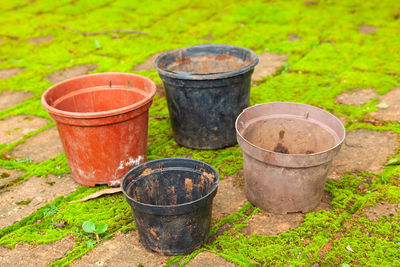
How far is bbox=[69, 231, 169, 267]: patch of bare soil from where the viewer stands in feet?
8.27

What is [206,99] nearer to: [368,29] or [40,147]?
[40,147]

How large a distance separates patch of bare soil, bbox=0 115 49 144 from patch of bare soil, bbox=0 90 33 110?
0.36 m

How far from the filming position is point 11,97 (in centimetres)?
488

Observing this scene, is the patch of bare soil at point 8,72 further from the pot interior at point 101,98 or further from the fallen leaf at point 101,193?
the fallen leaf at point 101,193

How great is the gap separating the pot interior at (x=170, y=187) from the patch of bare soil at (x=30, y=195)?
0.82m

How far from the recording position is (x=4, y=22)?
24.3 feet

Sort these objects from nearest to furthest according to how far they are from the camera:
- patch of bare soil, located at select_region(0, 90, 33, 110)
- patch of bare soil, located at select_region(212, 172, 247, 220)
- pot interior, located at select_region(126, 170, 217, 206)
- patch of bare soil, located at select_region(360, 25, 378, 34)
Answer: pot interior, located at select_region(126, 170, 217, 206)
patch of bare soil, located at select_region(212, 172, 247, 220)
patch of bare soil, located at select_region(0, 90, 33, 110)
patch of bare soil, located at select_region(360, 25, 378, 34)

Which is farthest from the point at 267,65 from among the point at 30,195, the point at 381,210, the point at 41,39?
the point at 41,39

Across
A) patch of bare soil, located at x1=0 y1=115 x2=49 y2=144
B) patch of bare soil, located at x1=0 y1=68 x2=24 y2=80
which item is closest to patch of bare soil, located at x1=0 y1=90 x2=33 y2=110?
patch of bare soil, located at x1=0 y1=115 x2=49 y2=144

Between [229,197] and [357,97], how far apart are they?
2.36m

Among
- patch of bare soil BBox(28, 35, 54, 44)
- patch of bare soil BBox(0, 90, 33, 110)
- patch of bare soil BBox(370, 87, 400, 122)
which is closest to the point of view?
patch of bare soil BBox(370, 87, 400, 122)

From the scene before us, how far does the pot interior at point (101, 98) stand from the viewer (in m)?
→ 3.64

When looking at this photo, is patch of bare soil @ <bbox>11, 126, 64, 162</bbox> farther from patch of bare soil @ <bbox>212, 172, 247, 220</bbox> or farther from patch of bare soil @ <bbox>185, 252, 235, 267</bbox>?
patch of bare soil @ <bbox>185, 252, 235, 267</bbox>

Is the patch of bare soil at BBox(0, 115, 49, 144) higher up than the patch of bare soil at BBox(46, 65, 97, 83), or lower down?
lower down
